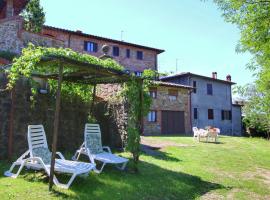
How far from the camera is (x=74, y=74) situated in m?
8.48

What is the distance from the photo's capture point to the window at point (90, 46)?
2794 cm

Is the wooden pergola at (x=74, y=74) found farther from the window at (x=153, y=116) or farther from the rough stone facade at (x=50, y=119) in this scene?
the window at (x=153, y=116)

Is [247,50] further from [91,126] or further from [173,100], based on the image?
[173,100]

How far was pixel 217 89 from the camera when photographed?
32.6 m

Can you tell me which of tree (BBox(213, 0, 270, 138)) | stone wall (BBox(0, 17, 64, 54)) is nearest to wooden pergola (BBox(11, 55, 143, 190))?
tree (BBox(213, 0, 270, 138))

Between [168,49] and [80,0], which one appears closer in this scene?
[80,0]

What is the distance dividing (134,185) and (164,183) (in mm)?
924

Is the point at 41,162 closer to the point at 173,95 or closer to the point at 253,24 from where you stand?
the point at 253,24

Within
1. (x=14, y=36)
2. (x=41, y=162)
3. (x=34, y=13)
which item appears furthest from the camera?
(x=34, y=13)

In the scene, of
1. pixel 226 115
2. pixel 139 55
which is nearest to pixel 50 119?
pixel 139 55

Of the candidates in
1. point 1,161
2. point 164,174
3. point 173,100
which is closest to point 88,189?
point 164,174

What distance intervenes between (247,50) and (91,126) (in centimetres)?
696

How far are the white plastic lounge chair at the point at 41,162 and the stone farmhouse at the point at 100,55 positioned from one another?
171 centimetres

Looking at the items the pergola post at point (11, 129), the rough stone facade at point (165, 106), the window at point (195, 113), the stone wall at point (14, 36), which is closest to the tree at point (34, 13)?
the stone wall at point (14, 36)
